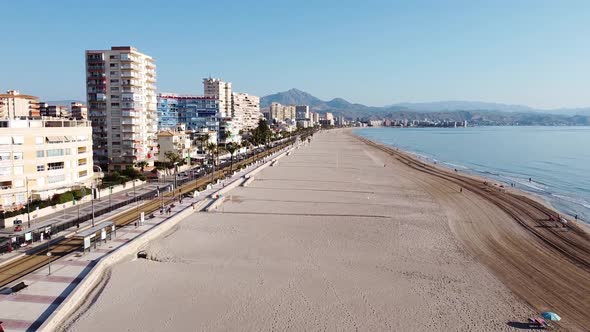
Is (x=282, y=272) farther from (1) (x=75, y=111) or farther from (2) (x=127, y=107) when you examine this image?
(1) (x=75, y=111)

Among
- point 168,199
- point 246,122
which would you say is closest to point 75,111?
point 246,122

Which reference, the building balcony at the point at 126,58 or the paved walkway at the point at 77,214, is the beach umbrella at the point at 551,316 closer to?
the paved walkway at the point at 77,214

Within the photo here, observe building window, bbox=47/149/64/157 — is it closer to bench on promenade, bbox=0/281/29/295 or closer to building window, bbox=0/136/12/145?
building window, bbox=0/136/12/145

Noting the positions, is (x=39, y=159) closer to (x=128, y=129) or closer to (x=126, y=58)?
(x=128, y=129)

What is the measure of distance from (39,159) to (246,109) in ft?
392

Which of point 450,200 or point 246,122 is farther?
point 246,122

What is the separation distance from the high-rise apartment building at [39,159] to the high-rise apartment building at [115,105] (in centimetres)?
1431

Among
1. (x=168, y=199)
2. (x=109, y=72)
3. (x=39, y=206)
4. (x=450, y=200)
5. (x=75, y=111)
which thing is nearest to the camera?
(x=39, y=206)

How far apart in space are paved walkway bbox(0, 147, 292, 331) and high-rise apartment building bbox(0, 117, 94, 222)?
510 inches

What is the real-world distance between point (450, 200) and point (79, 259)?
105 feet

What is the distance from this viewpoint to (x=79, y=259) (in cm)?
2044

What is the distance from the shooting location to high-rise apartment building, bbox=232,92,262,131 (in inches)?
5561

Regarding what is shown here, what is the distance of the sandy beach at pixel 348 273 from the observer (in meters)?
16.0

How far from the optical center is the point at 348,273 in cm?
2033
